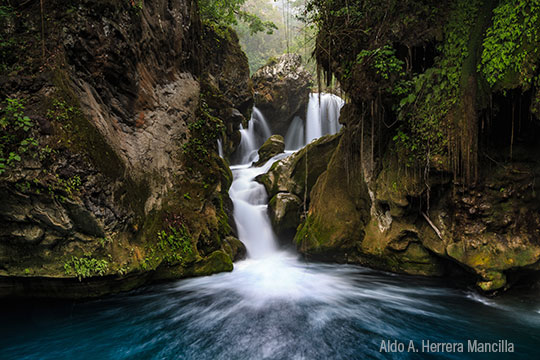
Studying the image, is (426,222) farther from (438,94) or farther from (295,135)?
(295,135)

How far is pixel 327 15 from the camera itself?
577 centimetres

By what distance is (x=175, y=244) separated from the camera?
5227 millimetres

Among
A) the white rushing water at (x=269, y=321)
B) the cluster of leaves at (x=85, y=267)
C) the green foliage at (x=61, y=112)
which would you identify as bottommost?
the white rushing water at (x=269, y=321)

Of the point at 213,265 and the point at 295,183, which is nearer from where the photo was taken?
the point at 213,265

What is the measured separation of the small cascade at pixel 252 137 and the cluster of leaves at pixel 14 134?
39.5 feet

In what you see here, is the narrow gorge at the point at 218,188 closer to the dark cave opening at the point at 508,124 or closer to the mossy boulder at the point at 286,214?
the dark cave opening at the point at 508,124

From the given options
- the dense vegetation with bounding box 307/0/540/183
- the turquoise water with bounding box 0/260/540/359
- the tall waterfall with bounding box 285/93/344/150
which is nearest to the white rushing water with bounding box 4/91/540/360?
the turquoise water with bounding box 0/260/540/359

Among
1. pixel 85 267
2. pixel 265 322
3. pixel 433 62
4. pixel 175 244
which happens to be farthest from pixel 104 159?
pixel 433 62

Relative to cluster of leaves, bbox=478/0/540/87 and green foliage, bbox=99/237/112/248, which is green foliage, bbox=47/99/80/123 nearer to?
green foliage, bbox=99/237/112/248

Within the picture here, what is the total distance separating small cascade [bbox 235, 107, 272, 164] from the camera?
51.6ft

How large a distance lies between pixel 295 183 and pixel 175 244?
207 inches

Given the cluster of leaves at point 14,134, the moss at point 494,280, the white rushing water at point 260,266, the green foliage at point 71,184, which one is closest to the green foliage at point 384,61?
the white rushing water at point 260,266

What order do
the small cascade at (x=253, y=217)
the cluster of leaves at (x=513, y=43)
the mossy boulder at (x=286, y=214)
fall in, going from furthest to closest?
the mossy boulder at (x=286, y=214), the small cascade at (x=253, y=217), the cluster of leaves at (x=513, y=43)

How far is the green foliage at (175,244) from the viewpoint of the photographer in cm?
505
